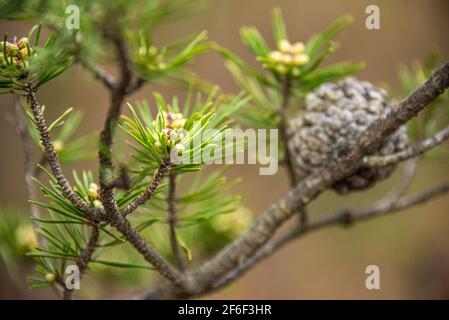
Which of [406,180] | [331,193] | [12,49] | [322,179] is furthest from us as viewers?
[331,193]

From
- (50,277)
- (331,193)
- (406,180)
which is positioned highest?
(331,193)

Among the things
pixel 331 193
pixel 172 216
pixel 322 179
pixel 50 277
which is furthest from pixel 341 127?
pixel 331 193

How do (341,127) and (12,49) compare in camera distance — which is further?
(341,127)

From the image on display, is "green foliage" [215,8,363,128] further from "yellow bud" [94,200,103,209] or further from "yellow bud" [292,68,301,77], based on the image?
"yellow bud" [94,200,103,209]

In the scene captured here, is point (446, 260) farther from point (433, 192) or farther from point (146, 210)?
point (146, 210)

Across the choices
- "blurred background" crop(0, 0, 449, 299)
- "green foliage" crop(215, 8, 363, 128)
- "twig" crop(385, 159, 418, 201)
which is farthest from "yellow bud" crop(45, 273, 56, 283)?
"blurred background" crop(0, 0, 449, 299)

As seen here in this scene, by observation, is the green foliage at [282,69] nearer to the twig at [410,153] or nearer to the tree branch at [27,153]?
the twig at [410,153]

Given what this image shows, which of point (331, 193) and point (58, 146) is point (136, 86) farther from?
point (331, 193)
